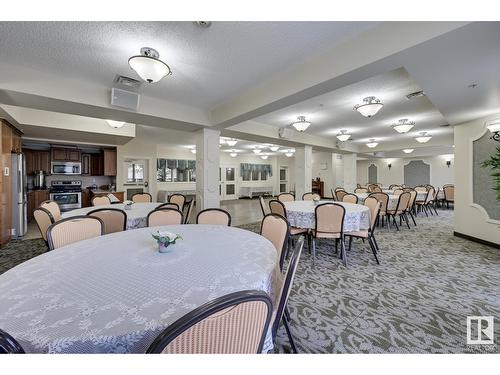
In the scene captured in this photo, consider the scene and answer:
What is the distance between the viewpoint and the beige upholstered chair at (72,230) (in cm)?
178

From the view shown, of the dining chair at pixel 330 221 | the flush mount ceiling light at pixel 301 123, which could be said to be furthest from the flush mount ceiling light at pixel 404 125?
the dining chair at pixel 330 221

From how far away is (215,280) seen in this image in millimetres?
1037

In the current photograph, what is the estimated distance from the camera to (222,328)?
0.68 m

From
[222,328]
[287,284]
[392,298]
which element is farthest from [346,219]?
[222,328]

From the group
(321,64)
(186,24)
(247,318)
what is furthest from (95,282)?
(321,64)

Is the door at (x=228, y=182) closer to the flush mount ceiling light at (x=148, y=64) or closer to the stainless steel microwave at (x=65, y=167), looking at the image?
the stainless steel microwave at (x=65, y=167)

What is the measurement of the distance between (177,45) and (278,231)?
2.06m

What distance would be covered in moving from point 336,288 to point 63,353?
2315 millimetres

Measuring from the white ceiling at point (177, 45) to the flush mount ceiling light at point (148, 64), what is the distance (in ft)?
0.26

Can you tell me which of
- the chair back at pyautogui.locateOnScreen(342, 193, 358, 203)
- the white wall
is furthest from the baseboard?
the chair back at pyautogui.locateOnScreen(342, 193, 358, 203)

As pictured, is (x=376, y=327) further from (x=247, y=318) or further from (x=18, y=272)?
(x=18, y=272)

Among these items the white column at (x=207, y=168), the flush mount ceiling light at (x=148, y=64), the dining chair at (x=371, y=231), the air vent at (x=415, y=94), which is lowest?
the dining chair at (x=371, y=231)

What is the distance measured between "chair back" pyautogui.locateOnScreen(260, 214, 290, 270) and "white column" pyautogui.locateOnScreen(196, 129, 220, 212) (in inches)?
108

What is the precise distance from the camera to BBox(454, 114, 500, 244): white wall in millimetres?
3824
